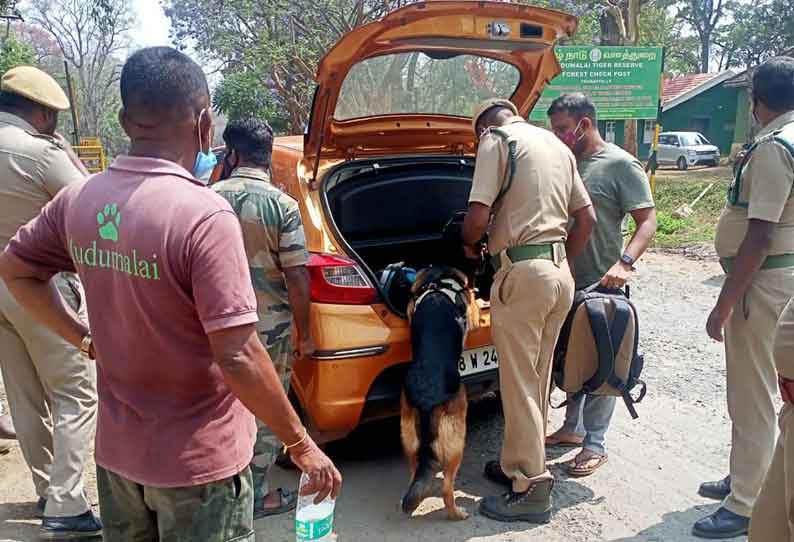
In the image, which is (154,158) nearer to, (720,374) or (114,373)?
(114,373)

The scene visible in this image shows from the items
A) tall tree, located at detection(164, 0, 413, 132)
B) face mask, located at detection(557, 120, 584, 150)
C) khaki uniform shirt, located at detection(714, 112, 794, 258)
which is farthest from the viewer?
tall tree, located at detection(164, 0, 413, 132)

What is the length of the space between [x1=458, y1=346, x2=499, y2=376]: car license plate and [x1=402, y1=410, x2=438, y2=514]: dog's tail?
15.2 inches

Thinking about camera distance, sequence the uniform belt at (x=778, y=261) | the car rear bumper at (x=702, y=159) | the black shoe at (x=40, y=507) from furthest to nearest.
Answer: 1. the car rear bumper at (x=702, y=159)
2. the black shoe at (x=40, y=507)
3. the uniform belt at (x=778, y=261)

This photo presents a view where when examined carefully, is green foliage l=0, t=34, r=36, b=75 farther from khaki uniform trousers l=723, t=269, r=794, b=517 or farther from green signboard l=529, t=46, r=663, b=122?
khaki uniform trousers l=723, t=269, r=794, b=517

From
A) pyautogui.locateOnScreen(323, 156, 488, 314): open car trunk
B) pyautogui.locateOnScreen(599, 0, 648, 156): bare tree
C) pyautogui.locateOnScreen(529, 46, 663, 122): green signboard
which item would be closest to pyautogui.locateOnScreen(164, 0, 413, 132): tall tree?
pyautogui.locateOnScreen(529, 46, 663, 122): green signboard

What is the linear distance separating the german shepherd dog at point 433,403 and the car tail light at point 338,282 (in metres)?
0.27

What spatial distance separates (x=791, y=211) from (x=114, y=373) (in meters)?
2.74

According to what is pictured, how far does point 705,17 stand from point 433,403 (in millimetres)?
44716

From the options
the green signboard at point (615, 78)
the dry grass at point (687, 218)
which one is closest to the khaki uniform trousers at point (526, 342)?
the dry grass at point (687, 218)

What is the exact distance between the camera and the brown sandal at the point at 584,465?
3.62 metres

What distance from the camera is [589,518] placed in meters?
3.24

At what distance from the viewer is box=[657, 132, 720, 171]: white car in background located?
1069 inches

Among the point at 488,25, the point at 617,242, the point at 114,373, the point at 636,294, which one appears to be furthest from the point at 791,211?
the point at 636,294

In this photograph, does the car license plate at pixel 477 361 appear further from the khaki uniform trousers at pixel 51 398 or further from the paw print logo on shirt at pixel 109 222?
the paw print logo on shirt at pixel 109 222
